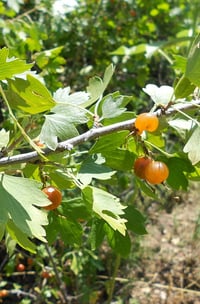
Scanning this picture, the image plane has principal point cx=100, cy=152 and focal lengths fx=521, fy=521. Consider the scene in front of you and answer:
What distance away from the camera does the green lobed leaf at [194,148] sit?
94cm

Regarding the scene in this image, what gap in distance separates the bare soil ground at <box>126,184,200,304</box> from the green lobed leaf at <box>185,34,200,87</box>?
6.78ft

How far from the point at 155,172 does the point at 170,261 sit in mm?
2456

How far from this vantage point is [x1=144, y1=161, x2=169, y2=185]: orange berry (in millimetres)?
965

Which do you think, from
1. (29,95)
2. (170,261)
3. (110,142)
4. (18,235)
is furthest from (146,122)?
(170,261)

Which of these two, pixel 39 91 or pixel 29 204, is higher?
pixel 39 91

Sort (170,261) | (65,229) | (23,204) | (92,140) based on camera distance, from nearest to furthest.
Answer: (23,204) < (65,229) < (92,140) < (170,261)

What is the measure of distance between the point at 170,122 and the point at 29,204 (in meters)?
0.32

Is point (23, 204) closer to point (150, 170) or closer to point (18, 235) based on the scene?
point (18, 235)

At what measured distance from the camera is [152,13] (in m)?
3.80

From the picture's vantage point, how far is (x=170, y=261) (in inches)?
130

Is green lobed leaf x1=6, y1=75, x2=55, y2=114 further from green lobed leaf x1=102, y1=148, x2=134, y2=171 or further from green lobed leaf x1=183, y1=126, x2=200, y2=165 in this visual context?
green lobed leaf x1=183, y1=126, x2=200, y2=165

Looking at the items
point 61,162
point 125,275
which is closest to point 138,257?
point 125,275

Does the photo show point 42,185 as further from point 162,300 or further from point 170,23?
point 170,23

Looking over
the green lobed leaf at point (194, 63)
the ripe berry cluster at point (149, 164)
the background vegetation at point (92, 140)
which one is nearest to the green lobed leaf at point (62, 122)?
the background vegetation at point (92, 140)
